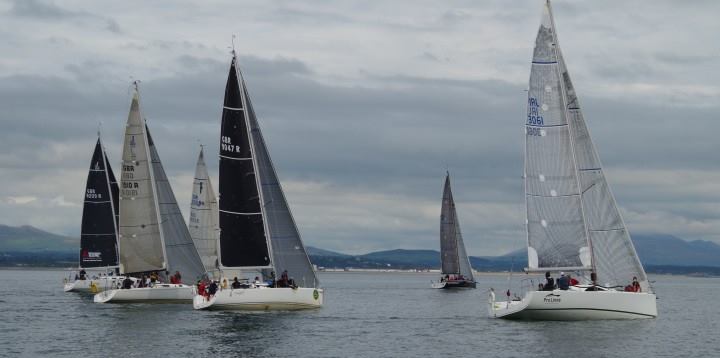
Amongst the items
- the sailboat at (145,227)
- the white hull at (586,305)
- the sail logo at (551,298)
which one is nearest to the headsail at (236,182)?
the sailboat at (145,227)

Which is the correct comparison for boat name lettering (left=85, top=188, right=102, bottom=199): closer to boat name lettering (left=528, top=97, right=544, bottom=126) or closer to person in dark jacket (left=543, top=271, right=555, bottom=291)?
boat name lettering (left=528, top=97, right=544, bottom=126)

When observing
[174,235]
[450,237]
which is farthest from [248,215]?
[450,237]

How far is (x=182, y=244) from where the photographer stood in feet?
233

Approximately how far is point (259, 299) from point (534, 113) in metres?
15.7

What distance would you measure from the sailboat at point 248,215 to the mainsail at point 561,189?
42.4ft

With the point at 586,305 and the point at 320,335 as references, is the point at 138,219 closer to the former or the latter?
the point at 320,335

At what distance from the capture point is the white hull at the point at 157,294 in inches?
2640

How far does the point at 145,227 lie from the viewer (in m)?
70.9

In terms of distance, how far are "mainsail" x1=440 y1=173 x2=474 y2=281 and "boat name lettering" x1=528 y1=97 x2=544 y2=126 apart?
59.0 meters

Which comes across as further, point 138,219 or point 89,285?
point 89,285

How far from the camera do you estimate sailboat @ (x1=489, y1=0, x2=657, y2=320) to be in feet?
170

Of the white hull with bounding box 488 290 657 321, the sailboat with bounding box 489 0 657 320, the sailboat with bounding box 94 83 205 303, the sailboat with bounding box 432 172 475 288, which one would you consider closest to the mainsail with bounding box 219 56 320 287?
the sailboat with bounding box 94 83 205 303

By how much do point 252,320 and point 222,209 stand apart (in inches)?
312

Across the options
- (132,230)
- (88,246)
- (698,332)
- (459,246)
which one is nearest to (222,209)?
(132,230)
